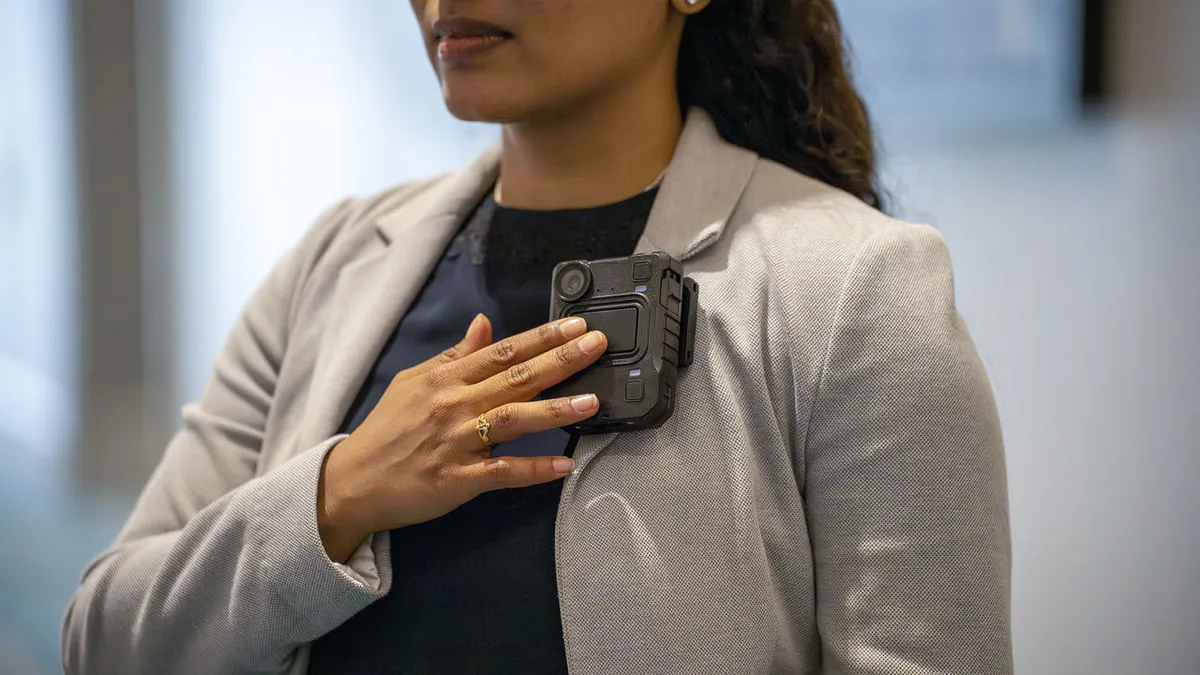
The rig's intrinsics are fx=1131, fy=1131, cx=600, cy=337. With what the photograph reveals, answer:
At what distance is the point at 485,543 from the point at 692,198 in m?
0.35

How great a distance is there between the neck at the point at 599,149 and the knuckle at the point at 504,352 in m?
0.24

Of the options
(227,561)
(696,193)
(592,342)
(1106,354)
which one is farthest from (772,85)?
(227,561)

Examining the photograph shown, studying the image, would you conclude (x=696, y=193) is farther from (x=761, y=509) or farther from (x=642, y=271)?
(x=761, y=509)

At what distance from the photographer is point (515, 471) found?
870 millimetres

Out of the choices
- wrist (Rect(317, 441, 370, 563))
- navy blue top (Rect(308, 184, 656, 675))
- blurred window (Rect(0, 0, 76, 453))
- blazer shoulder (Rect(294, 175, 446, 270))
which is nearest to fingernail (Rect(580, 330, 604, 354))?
navy blue top (Rect(308, 184, 656, 675))

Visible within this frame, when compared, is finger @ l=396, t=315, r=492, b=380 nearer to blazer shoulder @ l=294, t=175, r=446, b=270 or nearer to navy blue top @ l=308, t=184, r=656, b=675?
navy blue top @ l=308, t=184, r=656, b=675

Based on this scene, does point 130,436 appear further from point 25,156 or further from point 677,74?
point 677,74

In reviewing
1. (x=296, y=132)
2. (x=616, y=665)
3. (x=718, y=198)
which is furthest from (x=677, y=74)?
(x=296, y=132)

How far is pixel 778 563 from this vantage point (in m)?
0.89

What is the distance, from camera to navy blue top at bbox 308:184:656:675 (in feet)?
3.00

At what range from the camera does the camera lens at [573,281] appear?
2.98 feet

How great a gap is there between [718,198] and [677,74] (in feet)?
0.65

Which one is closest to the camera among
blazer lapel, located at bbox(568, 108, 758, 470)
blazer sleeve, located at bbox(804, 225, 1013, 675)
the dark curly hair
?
blazer sleeve, located at bbox(804, 225, 1013, 675)

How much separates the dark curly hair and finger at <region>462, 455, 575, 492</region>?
16.0 inches
